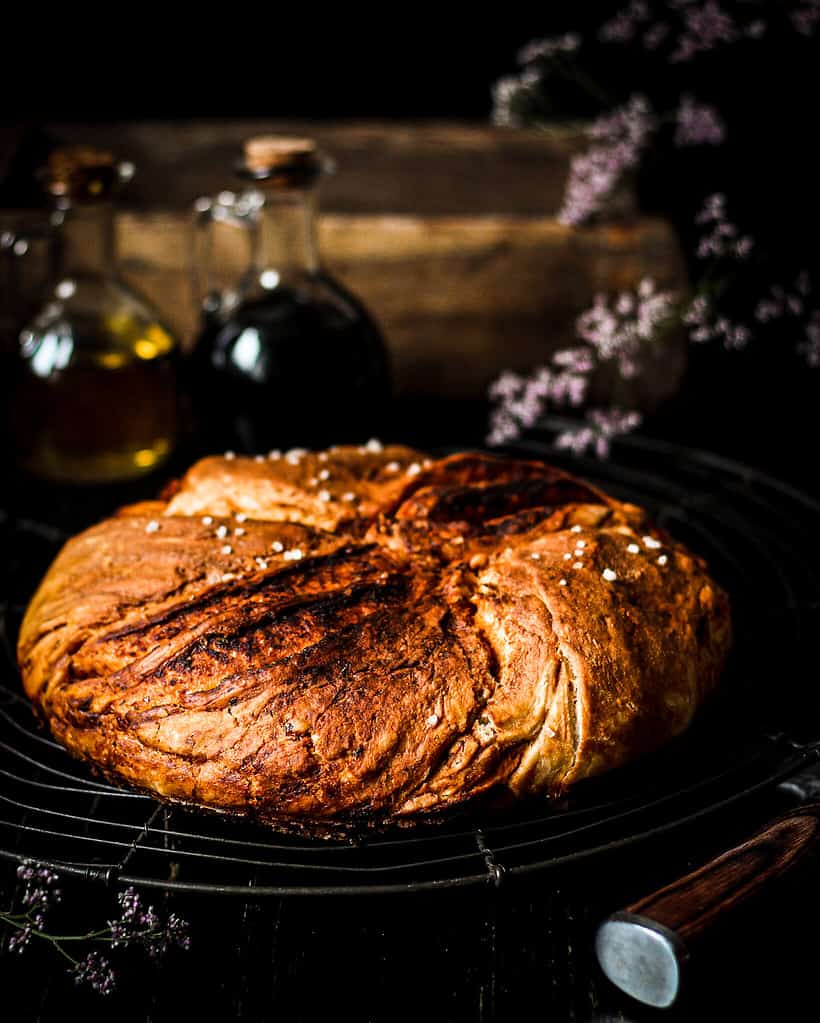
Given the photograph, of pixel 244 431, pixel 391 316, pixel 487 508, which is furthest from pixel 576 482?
pixel 391 316

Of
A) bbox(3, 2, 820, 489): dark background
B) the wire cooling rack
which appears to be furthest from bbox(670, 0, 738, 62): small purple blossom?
the wire cooling rack

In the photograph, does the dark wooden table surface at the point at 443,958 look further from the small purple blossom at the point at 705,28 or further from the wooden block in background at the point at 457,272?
the wooden block in background at the point at 457,272

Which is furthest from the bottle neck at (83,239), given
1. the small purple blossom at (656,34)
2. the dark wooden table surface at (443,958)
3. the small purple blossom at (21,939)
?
the small purple blossom at (21,939)

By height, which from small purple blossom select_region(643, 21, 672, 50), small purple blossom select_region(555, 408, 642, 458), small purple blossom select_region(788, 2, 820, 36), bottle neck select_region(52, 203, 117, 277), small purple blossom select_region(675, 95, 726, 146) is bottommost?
small purple blossom select_region(555, 408, 642, 458)

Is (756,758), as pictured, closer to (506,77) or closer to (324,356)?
(324,356)

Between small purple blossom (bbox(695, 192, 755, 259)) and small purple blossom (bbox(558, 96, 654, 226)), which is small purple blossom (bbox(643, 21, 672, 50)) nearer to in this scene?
small purple blossom (bbox(558, 96, 654, 226))
